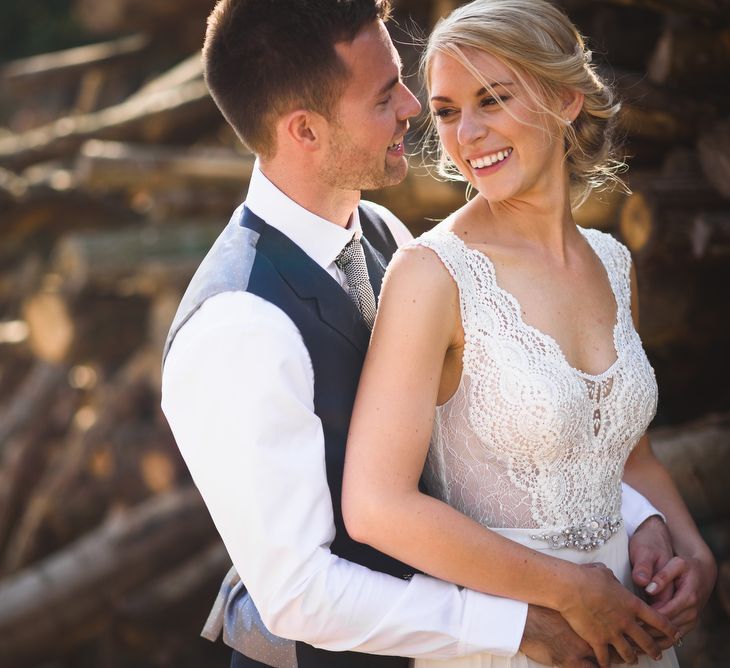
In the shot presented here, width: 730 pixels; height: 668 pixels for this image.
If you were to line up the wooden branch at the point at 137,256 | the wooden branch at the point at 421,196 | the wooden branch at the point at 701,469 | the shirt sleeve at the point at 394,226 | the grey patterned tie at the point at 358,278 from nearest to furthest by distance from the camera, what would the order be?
the grey patterned tie at the point at 358,278, the shirt sleeve at the point at 394,226, the wooden branch at the point at 701,469, the wooden branch at the point at 421,196, the wooden branch at the point at 137,256

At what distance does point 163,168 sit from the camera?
223 inches

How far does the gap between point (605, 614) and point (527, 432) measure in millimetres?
410

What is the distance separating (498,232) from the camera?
7.41 feet

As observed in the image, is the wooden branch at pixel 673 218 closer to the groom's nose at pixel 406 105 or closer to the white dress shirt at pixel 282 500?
the groom's nose at pixel 406 105

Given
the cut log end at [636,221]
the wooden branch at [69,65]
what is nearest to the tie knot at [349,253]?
the cut log end at [636,221]

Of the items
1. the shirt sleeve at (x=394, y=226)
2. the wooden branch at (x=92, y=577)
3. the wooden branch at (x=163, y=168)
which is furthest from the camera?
the wooden branch at (x=163, y=168)

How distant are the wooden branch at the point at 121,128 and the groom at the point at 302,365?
4.16m

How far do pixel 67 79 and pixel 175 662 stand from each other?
19.1ft

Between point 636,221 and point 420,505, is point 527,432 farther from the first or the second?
point 636,221

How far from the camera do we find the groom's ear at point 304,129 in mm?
2281

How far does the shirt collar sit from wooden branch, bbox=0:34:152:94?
7.00 meters

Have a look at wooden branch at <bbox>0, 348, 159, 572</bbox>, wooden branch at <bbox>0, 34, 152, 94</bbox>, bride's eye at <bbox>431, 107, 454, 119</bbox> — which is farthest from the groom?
wooden branch at <bbox>0, 34, 152, 94</bbox>

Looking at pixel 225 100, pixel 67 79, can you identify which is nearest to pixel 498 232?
pixel 225 100

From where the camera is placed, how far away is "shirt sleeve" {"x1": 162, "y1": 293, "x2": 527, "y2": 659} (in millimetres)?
1887
